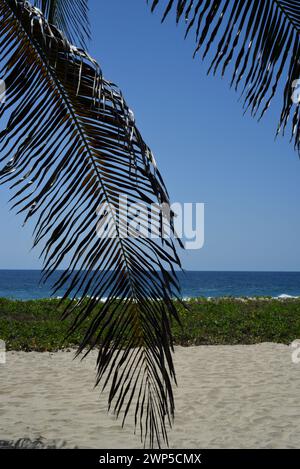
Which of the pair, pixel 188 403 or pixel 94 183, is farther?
pixel 188 403

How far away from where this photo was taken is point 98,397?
7160 mm

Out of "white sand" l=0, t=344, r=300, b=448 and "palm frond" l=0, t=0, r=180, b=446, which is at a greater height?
"palm frond" l=0, t=0, r=180, b=446


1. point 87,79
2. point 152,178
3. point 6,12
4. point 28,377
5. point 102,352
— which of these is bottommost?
point 28,377

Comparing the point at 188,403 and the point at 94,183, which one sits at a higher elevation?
the point at 94,183

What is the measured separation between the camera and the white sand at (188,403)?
5.48 m

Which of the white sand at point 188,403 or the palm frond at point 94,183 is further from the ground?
the palm frond at point 94,183

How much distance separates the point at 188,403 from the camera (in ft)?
22.4

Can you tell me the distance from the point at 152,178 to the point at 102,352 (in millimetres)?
A: 1019

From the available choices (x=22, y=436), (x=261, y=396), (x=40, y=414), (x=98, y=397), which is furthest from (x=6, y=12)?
(x=261, y=396)

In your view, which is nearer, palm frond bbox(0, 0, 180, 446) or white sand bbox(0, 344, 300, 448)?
palm frond bbox(0, 0, 180, 446)

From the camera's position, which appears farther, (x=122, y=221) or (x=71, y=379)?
(x=71, y=379)

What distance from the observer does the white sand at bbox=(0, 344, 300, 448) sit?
18.0 feet

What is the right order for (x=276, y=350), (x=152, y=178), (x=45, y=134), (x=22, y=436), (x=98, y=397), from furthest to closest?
(x=276, y=350), (x=98, y=397), (x=22, y=436), (x=45, y=134), (x=152, y=178)

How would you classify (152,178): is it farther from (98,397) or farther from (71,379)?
(71,379)
